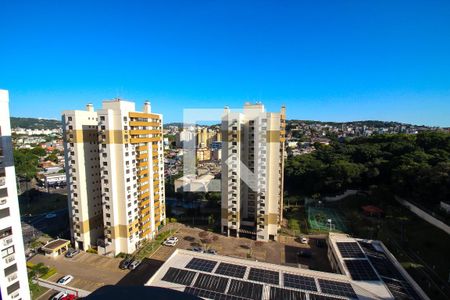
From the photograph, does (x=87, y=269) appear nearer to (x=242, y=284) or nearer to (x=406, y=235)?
(x=242, y=284)

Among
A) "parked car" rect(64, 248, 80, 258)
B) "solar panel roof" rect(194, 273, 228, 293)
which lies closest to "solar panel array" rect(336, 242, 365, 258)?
"solar panel roof" rect(194, 273, 228, 293)

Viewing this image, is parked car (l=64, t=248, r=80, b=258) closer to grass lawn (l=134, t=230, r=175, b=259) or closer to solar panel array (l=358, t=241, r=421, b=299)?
grass lawn (l=134, t=230, r=175, b=259)

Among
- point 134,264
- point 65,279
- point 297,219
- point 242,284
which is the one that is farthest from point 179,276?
point 297,219

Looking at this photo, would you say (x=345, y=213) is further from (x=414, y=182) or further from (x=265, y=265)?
(x=265, y=265)

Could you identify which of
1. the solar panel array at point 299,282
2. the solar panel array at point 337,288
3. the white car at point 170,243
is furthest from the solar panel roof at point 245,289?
the white car at point 170,243

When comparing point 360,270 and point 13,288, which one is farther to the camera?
point 360,270

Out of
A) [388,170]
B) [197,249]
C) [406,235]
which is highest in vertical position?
[388,170]
